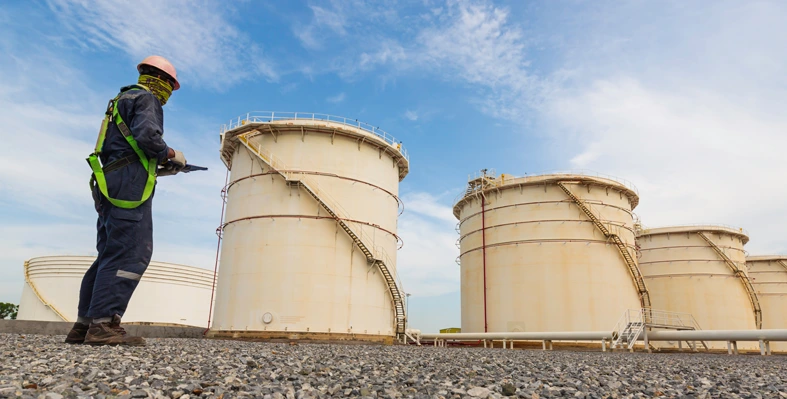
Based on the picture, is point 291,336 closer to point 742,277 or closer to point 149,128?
point 149,128

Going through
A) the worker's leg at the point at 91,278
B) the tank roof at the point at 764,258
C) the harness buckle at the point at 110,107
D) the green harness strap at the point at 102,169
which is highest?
the tank roof at the point at 764,258

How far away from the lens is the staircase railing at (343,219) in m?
17.8

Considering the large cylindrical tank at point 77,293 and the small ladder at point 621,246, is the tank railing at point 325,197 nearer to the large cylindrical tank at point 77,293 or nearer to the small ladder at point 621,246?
the small ladder at point 621,246

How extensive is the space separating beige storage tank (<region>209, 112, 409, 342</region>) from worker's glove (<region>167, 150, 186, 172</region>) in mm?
11275

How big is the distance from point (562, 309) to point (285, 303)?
12739 millimetres

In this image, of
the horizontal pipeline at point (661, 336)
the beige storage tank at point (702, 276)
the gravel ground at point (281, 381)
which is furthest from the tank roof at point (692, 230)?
the gravel ground at point (281, 381)

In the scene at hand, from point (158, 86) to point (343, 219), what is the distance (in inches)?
469

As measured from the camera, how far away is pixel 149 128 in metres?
5.72

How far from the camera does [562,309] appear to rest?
70.6ft

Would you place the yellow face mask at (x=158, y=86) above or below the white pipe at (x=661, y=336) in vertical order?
above

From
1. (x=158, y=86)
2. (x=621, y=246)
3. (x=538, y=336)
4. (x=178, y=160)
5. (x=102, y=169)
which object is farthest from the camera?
(x=621, y=246)

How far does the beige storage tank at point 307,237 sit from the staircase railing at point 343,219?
4 centimetres

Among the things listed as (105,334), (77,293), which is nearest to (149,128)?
(105,334)

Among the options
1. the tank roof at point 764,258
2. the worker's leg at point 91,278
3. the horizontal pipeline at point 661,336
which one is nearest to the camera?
the worker's leg at point 91,278
